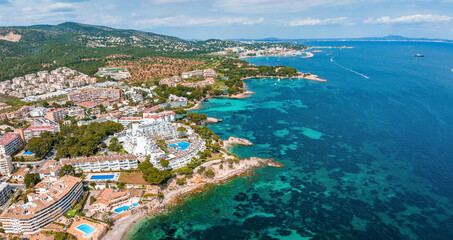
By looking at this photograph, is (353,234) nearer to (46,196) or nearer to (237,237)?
(237,237)

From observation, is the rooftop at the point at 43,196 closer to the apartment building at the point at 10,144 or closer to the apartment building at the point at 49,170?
the apartment building at the point at 49,170

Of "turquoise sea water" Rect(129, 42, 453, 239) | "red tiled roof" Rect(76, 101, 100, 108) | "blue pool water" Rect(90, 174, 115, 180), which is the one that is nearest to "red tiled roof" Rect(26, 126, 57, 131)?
"red tiled roof" Rect(76, 101, 100, 108)

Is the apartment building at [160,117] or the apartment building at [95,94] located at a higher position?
the apartment building at [95,94]

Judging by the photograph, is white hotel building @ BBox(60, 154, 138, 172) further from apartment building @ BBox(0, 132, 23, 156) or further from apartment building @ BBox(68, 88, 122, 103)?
apartment building @ BBox(68, 88, 122, 103)

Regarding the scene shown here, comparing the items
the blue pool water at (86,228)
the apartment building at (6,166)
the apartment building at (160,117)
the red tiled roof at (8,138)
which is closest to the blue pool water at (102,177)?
the blue pool water at (86,228)

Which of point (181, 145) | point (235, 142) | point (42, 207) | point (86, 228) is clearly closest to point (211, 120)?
point (235, 142)

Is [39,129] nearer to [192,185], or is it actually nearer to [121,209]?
[121,209]
